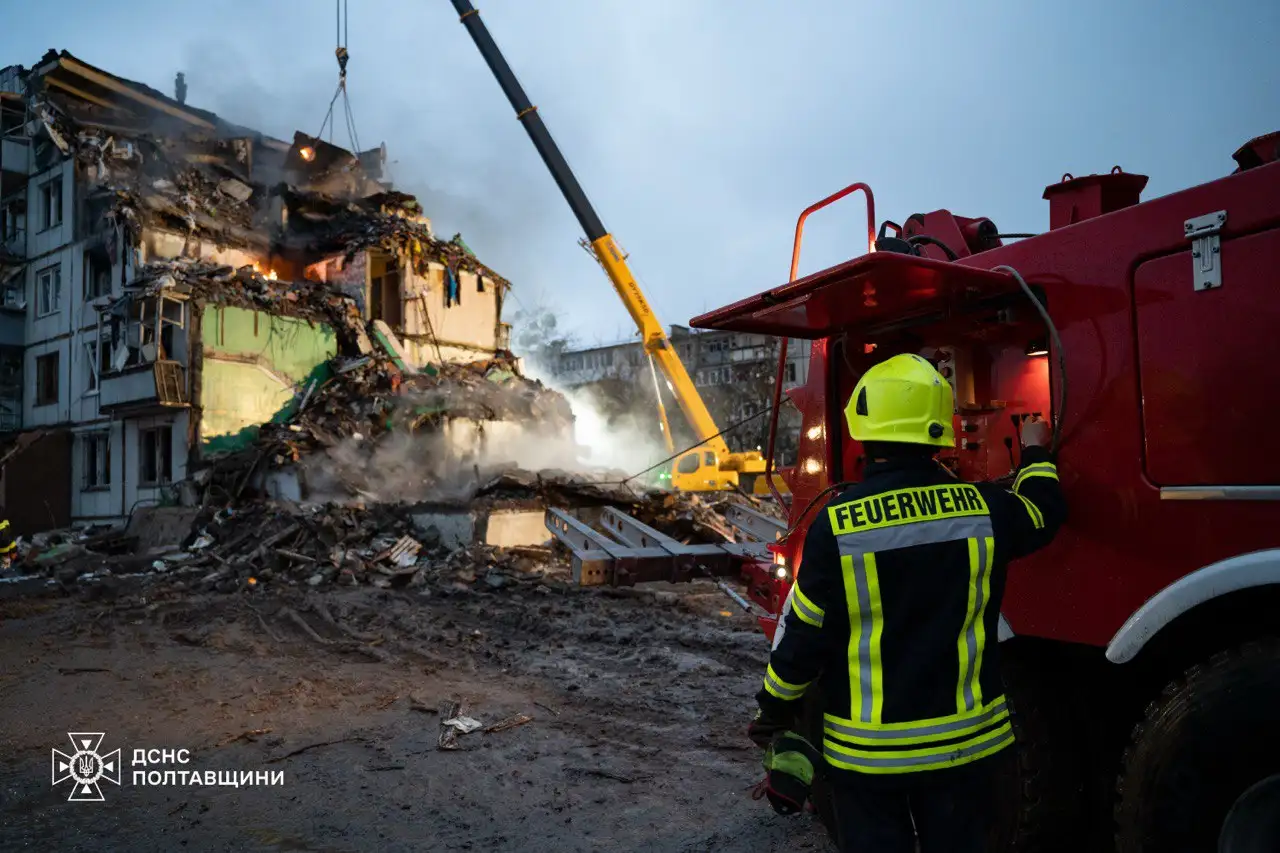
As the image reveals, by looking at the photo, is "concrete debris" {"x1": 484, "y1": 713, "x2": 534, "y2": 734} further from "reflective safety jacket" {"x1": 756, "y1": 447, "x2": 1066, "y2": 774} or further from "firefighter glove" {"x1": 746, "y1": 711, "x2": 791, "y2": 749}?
"reflective safety jacket" {"x1": 756, "y1": 447, "x2": 1066, "y2": 774}

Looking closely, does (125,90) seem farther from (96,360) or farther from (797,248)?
(797,248)

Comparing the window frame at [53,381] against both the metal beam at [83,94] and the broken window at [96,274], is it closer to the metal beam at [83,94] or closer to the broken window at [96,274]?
the broken window at [96,274]

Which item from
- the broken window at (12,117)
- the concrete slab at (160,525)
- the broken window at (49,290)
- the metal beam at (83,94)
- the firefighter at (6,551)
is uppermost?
the metal beam at (83,94)

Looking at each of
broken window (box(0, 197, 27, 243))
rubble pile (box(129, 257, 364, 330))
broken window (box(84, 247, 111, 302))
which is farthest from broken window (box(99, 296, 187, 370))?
broken window (box(0, 197, 27, 243))

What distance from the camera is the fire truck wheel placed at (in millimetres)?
1999

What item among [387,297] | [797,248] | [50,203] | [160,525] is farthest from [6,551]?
[797,248]

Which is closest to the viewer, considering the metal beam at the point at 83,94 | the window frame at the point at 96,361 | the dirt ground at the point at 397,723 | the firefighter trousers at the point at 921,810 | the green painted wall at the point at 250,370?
the firefighter trousers at the point at 921,810

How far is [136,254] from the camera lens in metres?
20.0

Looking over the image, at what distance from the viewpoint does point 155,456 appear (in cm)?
1952

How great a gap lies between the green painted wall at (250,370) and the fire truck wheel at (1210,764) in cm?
1980

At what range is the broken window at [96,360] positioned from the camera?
20.6 metres

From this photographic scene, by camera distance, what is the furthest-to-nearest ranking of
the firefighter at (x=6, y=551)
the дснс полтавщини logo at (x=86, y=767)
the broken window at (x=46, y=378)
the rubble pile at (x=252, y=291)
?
the broken window at (x=46, y=378) < the rubble pile at (x=252, y=291) < the firefighter at (x=6, y=551) < the дснс полтавщини logo at (x=86, y=767)

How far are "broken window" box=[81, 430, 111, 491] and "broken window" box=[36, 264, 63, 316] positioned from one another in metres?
4.33

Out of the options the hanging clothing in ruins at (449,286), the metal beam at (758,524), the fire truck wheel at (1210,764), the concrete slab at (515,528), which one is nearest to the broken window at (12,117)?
the hanging clothing in ruins at (449,286)
